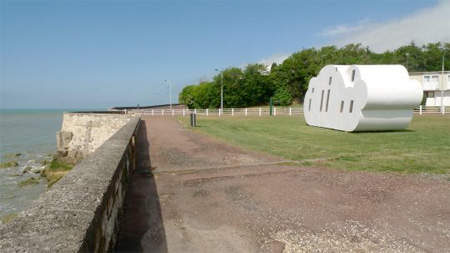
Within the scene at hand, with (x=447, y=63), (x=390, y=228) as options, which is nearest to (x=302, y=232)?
(x=390, y=228)

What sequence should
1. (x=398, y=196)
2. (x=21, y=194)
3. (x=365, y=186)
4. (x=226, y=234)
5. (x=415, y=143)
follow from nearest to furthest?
(x=226, y=234) < (x=398, y=196) < (x=365, y=186) < (x=415, y=143) < (x=21, y=194)

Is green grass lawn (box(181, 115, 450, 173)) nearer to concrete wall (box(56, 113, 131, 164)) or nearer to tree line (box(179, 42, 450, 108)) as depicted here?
concrete wall (box(56, 113, 131, 164))

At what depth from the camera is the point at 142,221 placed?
4.80 meters

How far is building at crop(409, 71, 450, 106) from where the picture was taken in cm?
4462

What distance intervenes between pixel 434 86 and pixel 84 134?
46712mm

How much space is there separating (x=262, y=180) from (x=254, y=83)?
4610 centimetres

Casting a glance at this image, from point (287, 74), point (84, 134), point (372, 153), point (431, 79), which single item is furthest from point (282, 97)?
point (372, 153)

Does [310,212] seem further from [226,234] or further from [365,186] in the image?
[365,186]

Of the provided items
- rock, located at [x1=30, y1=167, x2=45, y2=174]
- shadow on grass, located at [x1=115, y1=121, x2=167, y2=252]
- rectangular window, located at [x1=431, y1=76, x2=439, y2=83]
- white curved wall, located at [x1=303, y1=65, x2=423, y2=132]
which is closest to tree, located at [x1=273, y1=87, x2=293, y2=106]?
rectangular window, located at [x1=431, y1=76, x2=439, y2=83]

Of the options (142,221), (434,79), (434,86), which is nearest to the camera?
(142,221)

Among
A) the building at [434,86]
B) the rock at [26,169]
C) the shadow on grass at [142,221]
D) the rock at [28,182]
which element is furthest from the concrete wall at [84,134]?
the building at [434,86]

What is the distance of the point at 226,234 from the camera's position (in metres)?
4.39

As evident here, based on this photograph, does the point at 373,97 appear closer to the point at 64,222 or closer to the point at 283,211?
the point at 283,211

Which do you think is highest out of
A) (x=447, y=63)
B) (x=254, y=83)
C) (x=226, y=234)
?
(x=447, y=63)
